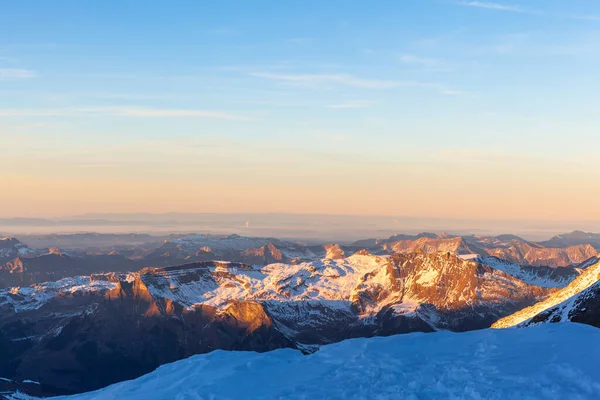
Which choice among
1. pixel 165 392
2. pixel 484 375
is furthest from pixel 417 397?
pixel 165 392

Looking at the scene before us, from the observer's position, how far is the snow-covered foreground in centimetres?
6078

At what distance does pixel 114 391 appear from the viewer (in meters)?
75.4

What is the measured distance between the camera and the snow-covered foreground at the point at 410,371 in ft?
199

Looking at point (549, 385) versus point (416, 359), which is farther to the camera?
point (416, 359)

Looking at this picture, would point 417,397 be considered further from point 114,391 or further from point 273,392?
point 114,391

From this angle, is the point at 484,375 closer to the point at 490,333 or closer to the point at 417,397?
the point at 417,397

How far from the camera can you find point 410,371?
6700cm

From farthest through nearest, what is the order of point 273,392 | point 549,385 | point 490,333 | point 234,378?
1. point 490,333
2. point 234,378
3. point 273,392
4. point 549,385

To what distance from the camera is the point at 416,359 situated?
7012 cm

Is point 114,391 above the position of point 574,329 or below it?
below

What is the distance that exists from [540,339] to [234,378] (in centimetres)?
3604

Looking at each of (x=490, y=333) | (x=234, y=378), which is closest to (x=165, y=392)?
(x=234, y=378)

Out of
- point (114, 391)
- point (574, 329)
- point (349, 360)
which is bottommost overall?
point (114, 391)

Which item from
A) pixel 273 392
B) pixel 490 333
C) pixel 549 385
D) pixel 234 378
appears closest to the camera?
pixel 549 385
